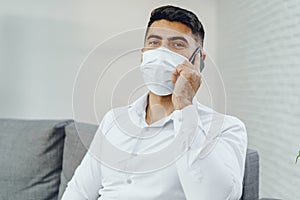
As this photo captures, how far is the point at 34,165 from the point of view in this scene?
178 centimetres

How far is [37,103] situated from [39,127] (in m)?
1.05

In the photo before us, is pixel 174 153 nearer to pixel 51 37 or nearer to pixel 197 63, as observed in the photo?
pixel 197 63

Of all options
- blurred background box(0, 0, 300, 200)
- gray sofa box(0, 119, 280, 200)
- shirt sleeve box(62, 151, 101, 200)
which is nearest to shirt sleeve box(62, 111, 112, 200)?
shirt sleeve box(62, 151, 101, 200)

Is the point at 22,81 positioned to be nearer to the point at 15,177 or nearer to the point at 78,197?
the point at 15,177

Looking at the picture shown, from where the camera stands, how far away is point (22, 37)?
2.82 meters

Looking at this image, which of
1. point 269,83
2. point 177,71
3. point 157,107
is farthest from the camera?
point 269,83

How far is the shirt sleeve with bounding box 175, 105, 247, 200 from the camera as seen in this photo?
103 cm

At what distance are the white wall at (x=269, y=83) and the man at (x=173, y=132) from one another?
28.6 inches

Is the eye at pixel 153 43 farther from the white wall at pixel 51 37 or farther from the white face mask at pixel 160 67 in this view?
the white wall at pixel 51 37

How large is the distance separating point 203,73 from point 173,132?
0.56 ft

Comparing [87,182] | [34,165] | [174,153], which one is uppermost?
[174,153]

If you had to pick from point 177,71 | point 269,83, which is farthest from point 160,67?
point 269,83

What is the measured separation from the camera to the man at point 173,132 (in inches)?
39.3

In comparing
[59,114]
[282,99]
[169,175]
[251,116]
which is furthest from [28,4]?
[169,175]
